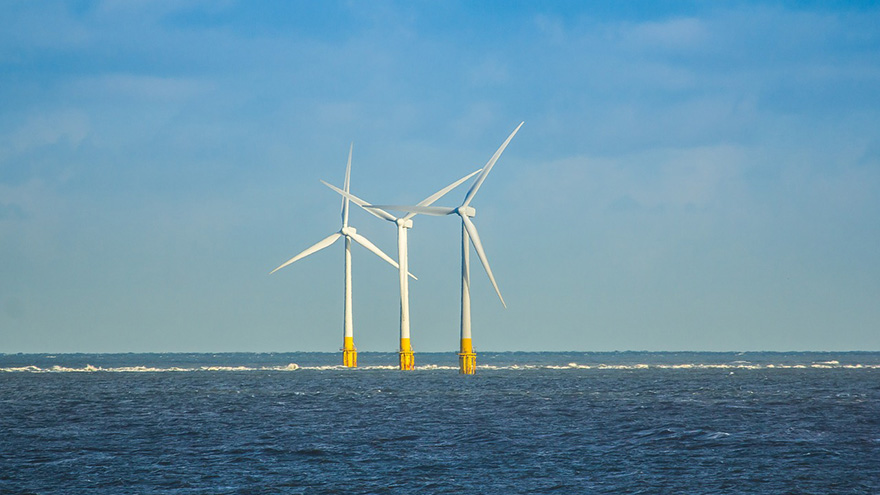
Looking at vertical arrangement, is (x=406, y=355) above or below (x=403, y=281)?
below

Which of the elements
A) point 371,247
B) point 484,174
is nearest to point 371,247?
point 371,247

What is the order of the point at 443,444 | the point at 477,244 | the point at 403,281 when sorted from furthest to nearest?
the point at 403,281 < the point at 477,244 < the point at 443,444

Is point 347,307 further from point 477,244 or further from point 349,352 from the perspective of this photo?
point 477,244

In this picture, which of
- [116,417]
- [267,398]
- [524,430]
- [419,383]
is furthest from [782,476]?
[419,383]

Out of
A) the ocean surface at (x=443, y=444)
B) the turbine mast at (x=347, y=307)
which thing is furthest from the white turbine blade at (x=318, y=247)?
the ocean surface at (x=443, y=444)

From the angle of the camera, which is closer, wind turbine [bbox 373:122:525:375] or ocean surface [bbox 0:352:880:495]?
ocean surface [bbox 0:352:880:495]

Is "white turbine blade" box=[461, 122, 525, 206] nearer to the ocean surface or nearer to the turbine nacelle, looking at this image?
the turbine nacelle

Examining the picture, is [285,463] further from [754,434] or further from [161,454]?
[754,434]

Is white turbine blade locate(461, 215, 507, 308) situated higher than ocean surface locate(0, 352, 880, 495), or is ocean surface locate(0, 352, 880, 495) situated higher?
white turbine blade locate(461, 215, 507, 308)

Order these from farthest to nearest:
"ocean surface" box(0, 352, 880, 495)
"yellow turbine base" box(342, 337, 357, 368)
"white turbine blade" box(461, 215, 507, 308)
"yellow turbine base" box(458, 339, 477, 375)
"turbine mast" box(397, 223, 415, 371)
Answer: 1. "yellow turbine base" box(342, 337, 357, 368)
2. "turbine mast" box(397, 223, 415, 371)
3. "yellow turbine base" box(458, 339, 477, 375)
4. "white turbine blade" box(461, 215, 507, 308)
5. "ocean surface" box(0, 352, 880, 495)

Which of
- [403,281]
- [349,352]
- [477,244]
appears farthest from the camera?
[349,352]

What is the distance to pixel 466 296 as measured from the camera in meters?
124

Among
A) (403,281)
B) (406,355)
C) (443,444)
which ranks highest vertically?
(403,281)

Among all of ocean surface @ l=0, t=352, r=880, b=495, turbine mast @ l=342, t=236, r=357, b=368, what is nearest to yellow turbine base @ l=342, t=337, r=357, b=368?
turbine mast @ l=342, t=236, r=357, b=368
